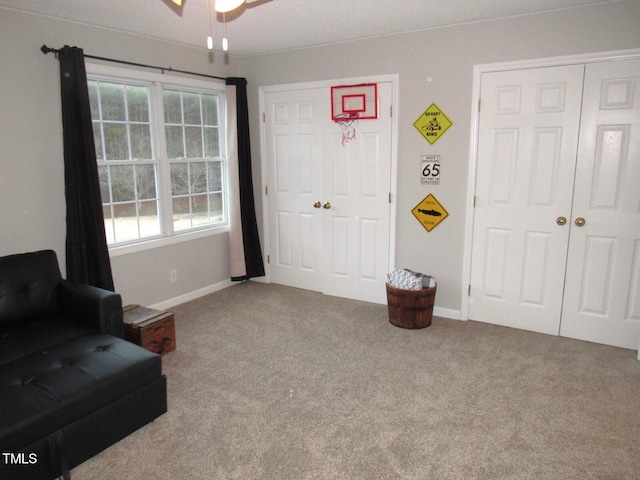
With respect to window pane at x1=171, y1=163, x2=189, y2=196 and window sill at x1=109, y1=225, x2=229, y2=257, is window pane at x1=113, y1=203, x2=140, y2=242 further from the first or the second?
window pane at x1=171, y1=163, x2=189, y2=196

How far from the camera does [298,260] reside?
4773mm

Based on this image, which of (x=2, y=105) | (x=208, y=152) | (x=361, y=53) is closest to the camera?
(x=2, y=105)

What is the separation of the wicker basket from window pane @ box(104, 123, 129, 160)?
2498 millimetres

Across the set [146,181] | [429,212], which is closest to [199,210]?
[146,181]

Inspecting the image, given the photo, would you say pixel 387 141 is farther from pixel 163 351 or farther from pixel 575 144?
pixel 163 351

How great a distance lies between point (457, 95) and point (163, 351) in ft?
9.87

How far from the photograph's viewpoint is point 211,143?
4.57m

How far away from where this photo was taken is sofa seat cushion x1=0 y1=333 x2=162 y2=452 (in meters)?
1.89

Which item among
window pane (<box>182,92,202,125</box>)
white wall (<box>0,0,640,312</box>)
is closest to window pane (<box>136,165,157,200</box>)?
white wall (<box>0,0,640,312</box>)

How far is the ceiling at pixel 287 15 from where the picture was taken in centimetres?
296

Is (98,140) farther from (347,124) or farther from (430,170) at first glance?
(430,170)

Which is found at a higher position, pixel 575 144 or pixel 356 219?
pixel 575 144

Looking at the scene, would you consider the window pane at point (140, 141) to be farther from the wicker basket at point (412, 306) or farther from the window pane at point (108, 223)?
the wicker basket at point (412, 306)

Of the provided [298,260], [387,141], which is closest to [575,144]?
[387,141]
